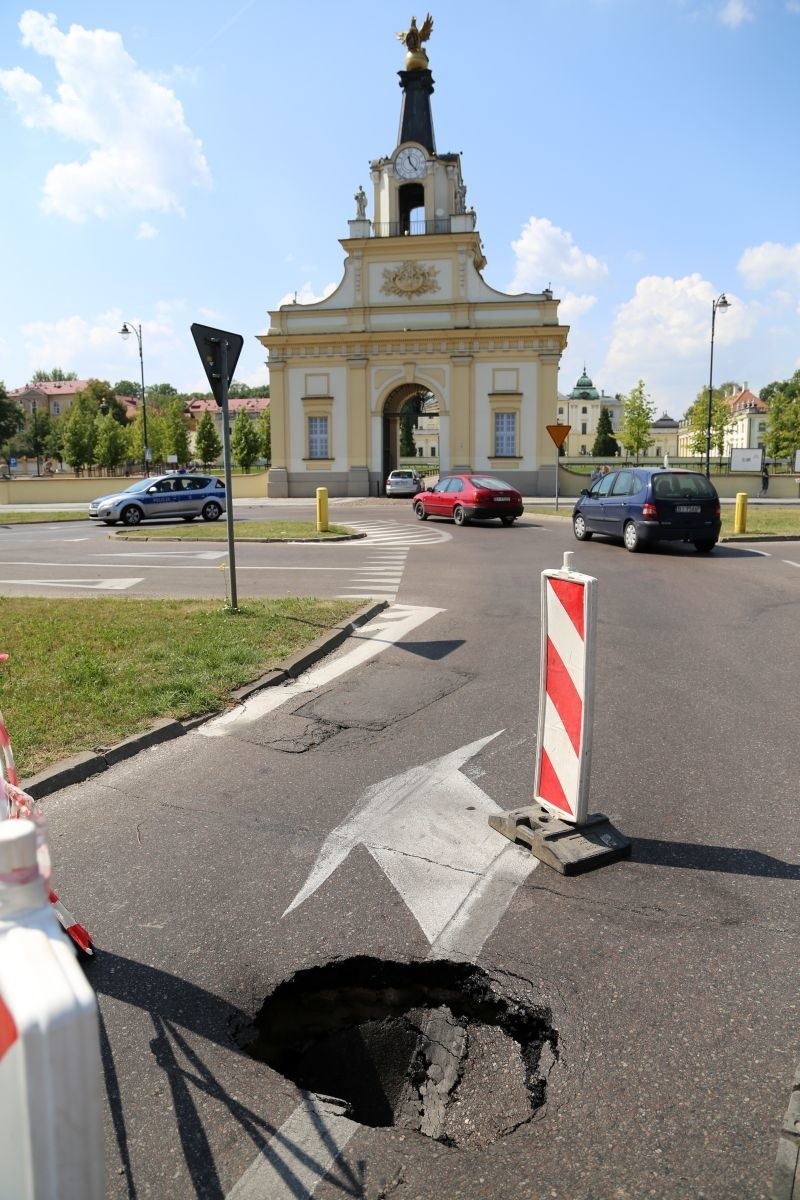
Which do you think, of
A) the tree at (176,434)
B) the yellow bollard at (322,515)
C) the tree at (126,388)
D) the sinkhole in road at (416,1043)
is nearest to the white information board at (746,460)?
the yellow bollard at (322,515)

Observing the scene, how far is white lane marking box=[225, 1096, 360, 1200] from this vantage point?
2.27 m

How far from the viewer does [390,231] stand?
4769cm

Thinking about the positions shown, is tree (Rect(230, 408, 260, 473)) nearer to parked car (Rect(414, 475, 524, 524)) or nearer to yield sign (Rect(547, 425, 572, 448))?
yield sign (Rect(547, 425, 572, 448))

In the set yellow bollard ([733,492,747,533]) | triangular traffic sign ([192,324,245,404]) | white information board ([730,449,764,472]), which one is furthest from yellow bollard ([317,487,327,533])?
white information board ([730,449,764,472])

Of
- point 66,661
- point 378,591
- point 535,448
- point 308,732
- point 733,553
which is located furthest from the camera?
point 535,448

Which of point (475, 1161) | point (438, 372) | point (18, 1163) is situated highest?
point (438, 372)

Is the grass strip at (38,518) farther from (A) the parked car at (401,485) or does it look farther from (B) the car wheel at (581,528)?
(B) the car wheel at (581,528)

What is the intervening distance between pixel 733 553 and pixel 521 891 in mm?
15833

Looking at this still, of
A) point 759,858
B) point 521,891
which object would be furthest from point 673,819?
point 521,891

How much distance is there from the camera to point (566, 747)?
4.45 meters

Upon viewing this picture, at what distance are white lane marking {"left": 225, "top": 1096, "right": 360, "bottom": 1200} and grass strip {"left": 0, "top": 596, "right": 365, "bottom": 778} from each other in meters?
3.29

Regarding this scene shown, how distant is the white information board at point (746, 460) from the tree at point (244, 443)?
60.9 meters

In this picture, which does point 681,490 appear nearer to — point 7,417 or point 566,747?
point 566,747

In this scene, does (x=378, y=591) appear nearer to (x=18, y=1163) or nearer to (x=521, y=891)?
(x=521, y=891)
